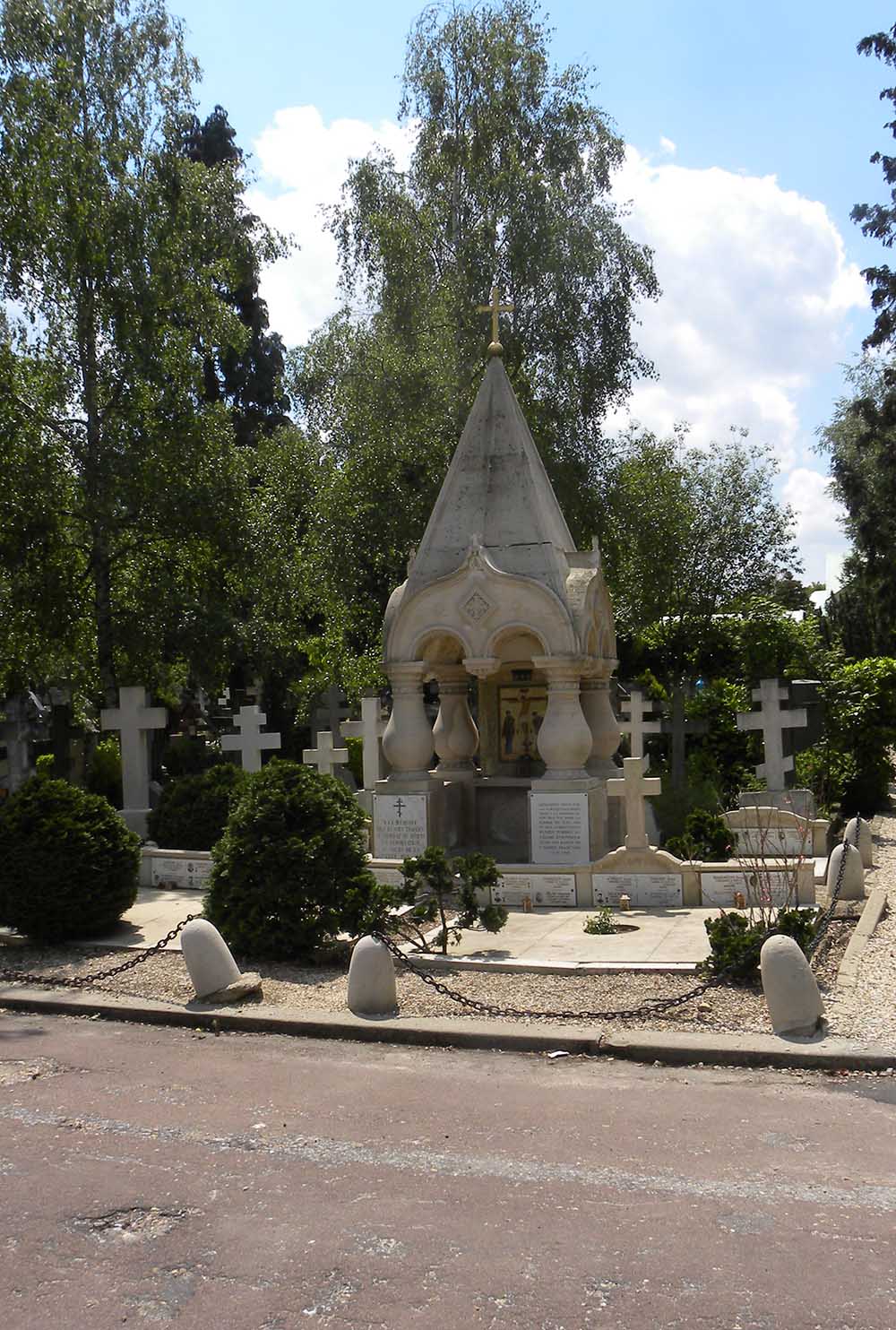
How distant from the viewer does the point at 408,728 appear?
14664 millimetres

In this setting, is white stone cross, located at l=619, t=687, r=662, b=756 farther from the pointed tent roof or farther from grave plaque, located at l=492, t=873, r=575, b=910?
grave plaque, located at l=492, t=873, r=575, b=910

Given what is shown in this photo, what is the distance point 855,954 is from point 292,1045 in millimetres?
4345

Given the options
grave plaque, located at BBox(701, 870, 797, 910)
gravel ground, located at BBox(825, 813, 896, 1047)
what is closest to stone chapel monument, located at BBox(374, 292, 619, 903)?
grave plaque, located at BBox(701, 870, 797, 910)

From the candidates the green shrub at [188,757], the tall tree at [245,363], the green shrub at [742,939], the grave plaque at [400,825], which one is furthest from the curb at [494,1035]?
the tall tree at [245,363]

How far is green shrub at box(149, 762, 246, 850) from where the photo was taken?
50.6ft

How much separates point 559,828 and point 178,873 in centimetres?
440

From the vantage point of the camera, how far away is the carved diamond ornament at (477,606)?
1420 centimetres

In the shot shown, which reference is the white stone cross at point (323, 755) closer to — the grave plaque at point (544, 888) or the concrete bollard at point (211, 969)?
the grave plaque at point (544, 888)

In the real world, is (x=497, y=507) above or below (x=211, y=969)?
above

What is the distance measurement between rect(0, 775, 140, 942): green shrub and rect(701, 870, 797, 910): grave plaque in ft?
17.9

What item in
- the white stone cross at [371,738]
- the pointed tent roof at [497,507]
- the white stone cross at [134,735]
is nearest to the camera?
the pointed tent roof at [497,507]

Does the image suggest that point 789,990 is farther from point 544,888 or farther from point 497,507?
point 497,507

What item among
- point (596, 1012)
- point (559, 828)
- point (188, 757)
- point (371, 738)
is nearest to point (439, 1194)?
point (596, 1012)

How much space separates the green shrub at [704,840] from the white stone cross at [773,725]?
11.4 ft
